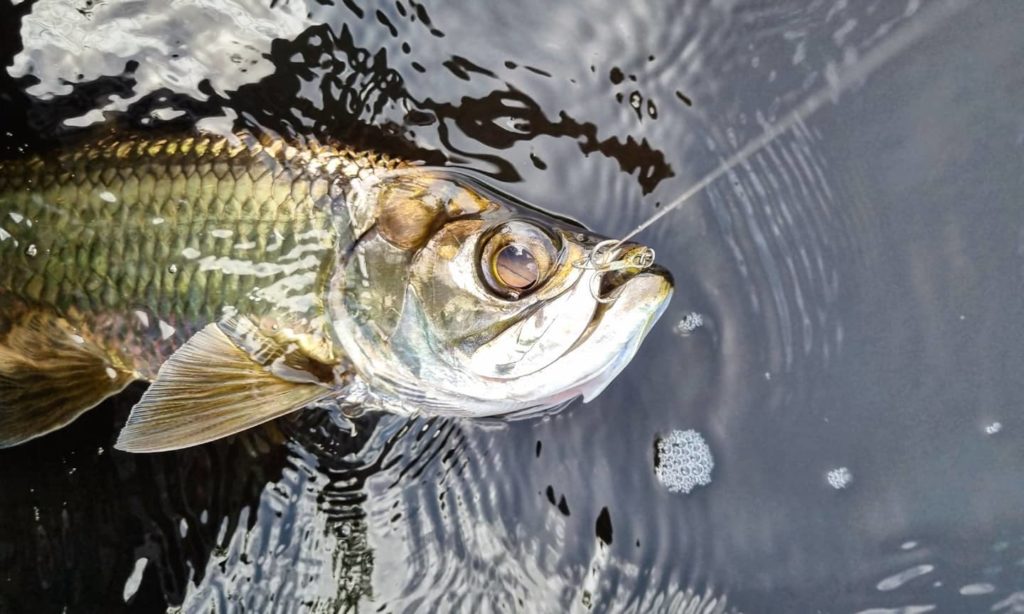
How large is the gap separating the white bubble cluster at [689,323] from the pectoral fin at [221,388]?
1.11 metres

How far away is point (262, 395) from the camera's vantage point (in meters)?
2.21

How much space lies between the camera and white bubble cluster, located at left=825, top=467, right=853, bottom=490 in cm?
258

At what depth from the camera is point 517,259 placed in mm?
2002

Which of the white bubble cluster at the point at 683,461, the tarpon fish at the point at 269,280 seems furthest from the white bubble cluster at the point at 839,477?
the tarpon fish at the point at 269,280

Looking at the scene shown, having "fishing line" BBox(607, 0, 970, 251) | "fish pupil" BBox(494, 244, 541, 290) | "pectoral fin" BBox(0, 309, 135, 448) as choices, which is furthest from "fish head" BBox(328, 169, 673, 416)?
"pectoral fin" BBox(0, 309, 135, 448)

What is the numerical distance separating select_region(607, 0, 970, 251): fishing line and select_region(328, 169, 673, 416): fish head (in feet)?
1.84

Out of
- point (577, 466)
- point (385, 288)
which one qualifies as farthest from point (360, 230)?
point (577, 466)

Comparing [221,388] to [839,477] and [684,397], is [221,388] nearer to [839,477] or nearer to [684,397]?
[684,397]

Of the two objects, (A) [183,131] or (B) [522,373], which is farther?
(A) [183,131]

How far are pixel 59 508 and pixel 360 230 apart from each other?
141cm

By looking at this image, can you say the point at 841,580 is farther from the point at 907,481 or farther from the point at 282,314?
the point at 282,314

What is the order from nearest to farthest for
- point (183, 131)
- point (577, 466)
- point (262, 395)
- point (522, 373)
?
point (522, 373) → point (262, 395) → point (183, 131) → point (577, 466)

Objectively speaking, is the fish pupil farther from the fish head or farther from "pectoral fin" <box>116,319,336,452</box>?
"pectoral fin" <box>116,319,336,452</box>

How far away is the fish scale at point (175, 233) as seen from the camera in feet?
7.01
